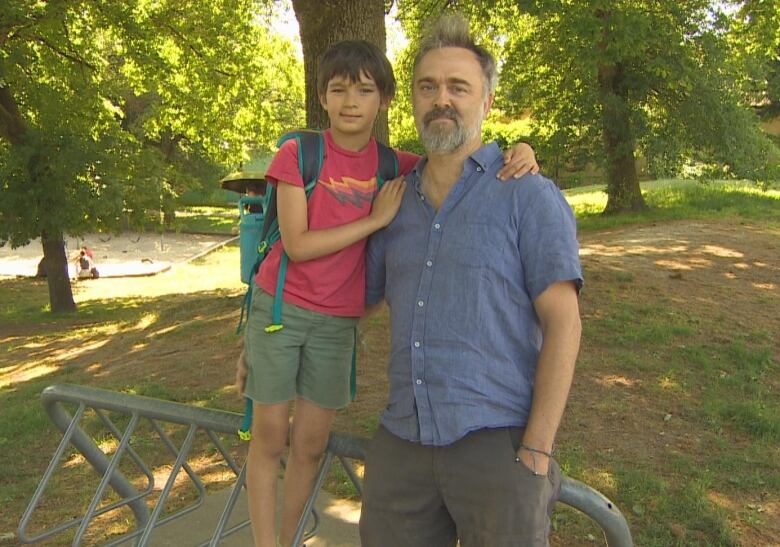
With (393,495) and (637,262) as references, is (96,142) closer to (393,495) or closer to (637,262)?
(637,262)

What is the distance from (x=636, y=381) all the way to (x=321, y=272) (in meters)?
4.00

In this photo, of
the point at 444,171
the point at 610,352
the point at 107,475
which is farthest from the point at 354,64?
the point at 610,352

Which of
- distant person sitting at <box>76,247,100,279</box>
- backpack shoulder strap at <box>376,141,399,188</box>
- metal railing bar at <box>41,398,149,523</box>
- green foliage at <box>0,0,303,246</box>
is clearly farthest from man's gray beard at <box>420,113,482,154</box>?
distant person sitting at <box>76,247,100,279</box>

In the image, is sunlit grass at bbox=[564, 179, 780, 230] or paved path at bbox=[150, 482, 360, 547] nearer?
paved path at bbox=[150, 482, 360, 547]

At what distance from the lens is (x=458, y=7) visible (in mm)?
10344

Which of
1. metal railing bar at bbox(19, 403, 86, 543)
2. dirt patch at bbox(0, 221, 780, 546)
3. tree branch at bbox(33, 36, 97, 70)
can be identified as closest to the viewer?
metal railing bar at bbox(19, 403, 86, 543)

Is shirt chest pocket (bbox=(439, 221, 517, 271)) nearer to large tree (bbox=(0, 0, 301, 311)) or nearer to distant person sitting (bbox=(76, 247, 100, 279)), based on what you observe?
large tree (bbox=(0, 0, 301, 311))

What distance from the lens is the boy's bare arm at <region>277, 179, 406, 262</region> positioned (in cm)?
220

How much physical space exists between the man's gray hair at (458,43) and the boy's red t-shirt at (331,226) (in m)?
0.39

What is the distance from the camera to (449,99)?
2086mm

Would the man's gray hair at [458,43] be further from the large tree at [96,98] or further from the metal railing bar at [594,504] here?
the large tree at [96,98]

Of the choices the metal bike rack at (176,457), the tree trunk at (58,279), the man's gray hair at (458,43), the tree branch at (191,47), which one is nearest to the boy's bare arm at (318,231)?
the man's gray hair at (458,43)

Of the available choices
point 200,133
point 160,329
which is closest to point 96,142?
point 200,133

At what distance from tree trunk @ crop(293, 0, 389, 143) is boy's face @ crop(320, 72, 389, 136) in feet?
10.6
